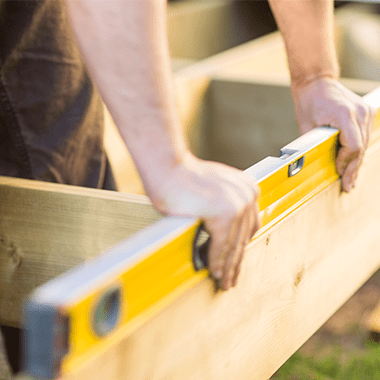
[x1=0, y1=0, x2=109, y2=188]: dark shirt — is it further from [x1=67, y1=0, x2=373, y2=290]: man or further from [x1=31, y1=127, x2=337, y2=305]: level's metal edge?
[x1=31, y1=127, x2=337, y2=305]: level's metal edge

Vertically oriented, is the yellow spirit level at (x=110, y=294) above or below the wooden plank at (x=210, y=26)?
above

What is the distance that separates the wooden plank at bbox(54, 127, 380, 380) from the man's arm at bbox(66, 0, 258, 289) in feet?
0.26

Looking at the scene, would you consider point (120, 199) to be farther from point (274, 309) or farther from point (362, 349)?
point (362, 349)

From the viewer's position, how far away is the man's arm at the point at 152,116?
0.51m

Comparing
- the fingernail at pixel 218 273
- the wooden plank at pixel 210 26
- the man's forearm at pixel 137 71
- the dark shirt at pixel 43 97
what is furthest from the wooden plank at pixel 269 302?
the wooden plank at pixel 210 26

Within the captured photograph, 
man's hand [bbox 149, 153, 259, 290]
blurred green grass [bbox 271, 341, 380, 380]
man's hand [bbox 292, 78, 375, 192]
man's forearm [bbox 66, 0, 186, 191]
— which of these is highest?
man's forearm [bbox 66, 0, 186, 191]

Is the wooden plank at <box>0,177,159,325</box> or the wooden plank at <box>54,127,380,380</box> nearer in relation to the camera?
the wooden plank at <box>54,127,380,380</box>

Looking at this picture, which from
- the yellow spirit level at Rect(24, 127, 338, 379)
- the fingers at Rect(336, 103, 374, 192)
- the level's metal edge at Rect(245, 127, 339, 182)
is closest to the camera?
the yellow spirit level at Rect(24, 127, 338, 379)

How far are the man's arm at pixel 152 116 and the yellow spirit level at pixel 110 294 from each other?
2 centimetres

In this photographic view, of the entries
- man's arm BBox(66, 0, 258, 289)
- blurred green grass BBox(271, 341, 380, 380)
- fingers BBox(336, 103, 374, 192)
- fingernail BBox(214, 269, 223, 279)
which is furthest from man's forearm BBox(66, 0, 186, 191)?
blurred green grass BBox(271, 341, 380, 380)

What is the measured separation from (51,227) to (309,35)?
49 centimetres

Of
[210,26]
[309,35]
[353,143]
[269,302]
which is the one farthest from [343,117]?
[210,26]

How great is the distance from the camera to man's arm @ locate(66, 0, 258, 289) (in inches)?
20.1

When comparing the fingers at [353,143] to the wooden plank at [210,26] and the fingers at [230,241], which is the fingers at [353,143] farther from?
the wooden plank at [210,26]
